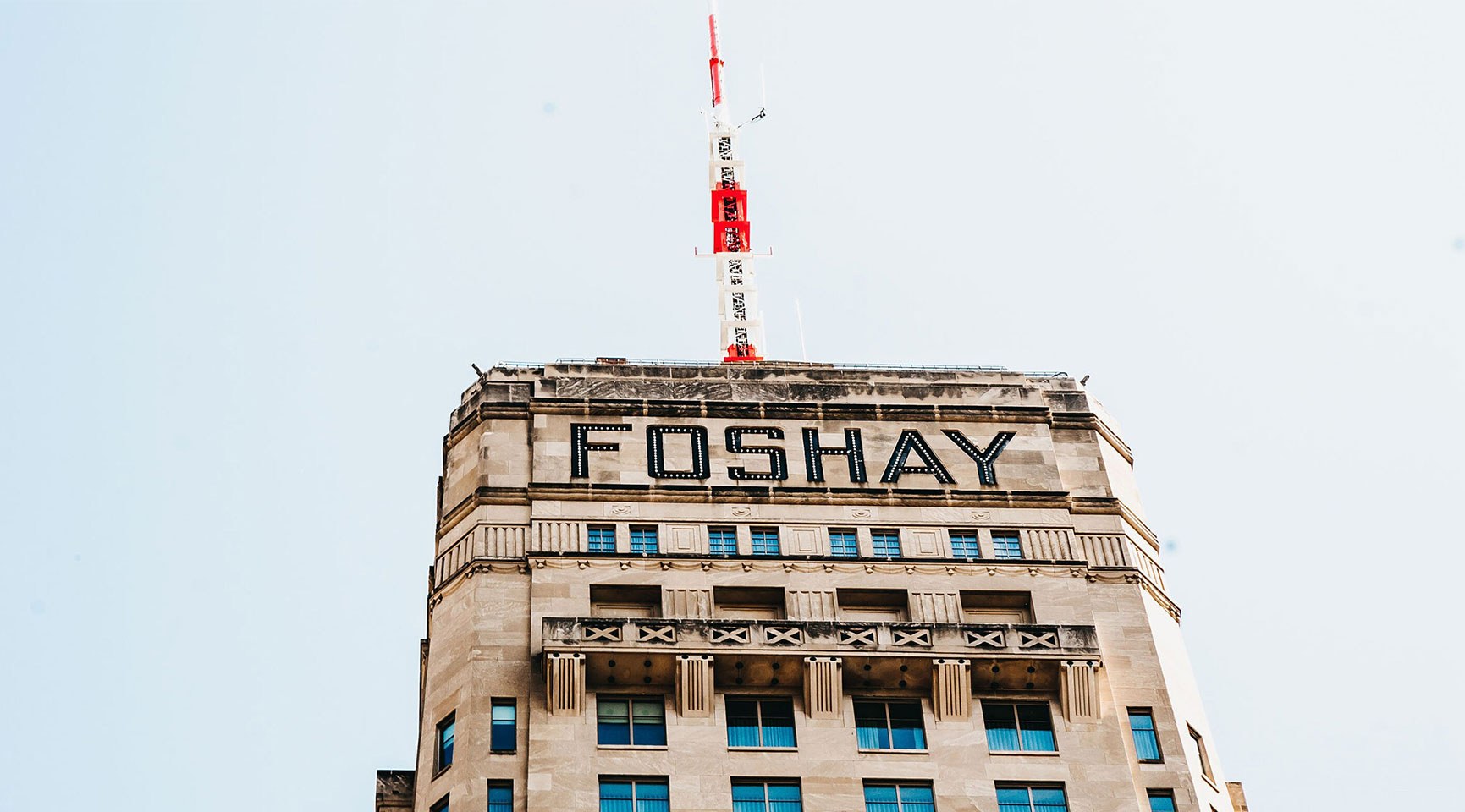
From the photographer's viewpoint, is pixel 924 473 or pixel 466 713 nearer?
pixel 466 713

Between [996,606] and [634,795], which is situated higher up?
[996,606]

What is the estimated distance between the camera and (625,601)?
77.3 meters

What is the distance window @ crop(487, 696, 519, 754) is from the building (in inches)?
3.0

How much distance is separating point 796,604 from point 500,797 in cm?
1251

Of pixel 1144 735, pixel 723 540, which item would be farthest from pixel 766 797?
pixel 1144 735

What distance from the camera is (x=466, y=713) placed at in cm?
7288

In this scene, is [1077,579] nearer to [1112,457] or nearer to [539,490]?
[1112,457]

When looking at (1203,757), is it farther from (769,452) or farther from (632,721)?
(632,721)

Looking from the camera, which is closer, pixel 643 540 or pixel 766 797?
pixel 766 797

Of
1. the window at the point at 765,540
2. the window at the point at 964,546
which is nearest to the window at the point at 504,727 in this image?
the window at the point at 765,540

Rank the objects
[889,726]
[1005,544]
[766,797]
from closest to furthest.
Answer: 1. [766,797]
2. [889,726]
3. [1005,544]

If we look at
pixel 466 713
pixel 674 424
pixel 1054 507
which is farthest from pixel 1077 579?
pixel 466 713

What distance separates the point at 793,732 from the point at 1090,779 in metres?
9.42

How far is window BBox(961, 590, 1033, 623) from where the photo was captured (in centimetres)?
7838
